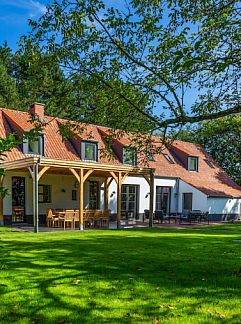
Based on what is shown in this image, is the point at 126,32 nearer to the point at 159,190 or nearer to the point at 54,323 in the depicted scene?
the point at 54,323

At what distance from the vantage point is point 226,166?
44.7 m

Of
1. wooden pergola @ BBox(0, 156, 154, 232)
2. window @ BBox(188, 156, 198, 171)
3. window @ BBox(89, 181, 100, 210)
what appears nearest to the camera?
wooden pergola @ BBox(0, 156, 154, 232)

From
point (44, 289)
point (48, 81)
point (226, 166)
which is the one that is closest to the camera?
point (44, 289)

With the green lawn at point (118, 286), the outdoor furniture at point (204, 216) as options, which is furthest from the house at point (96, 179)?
the green lawn at point (118, 286)

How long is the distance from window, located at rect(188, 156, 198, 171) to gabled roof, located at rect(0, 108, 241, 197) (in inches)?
13.5

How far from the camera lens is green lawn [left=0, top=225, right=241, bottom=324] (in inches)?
182

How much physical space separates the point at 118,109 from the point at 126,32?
1546 millimetres

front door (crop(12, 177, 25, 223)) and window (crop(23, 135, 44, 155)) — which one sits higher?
window (crop(23, 135, 44, 155))

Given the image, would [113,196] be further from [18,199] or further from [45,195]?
[18,199]

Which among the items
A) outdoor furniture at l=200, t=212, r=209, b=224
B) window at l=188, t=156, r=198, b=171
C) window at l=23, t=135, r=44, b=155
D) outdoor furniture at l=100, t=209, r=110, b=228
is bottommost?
outdoor furniture at l=200, t=212, r=209, b=224

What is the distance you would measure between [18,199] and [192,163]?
15.4m

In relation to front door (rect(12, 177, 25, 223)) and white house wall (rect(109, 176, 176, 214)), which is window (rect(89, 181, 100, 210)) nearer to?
white house wall (rect(109, 176, 176, 214))

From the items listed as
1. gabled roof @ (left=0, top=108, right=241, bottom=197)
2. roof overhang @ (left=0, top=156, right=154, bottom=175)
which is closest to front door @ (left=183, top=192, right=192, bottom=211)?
gabled roof @ (left=0, top=108, right=241, bottom=197)

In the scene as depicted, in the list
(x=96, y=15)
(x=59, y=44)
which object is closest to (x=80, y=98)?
(x=59, y=44)
